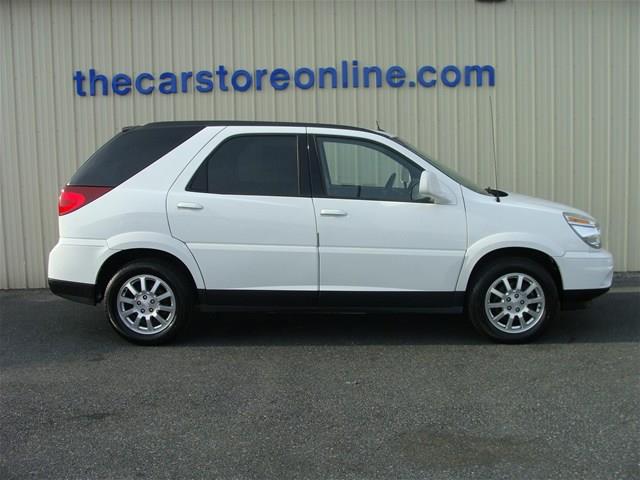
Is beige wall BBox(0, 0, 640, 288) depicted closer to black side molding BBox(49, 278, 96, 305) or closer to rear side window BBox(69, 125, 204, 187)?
rear side window BBox(69, 125, 204, 187)

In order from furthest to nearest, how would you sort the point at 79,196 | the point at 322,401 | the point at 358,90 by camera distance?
the point at 358,90
the point at 79,196
the point at 322,401

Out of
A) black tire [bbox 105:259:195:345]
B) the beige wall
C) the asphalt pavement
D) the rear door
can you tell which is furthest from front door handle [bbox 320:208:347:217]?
the beige wall

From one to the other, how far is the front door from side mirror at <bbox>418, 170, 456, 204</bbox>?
6cm

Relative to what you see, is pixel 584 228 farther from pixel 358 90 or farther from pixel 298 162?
pixel 358 90

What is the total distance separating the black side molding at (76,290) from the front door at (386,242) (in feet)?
6.22

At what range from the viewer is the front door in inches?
232

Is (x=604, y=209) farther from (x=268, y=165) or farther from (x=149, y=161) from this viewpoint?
(x=149, y=161)

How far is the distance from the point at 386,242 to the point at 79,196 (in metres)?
2.52

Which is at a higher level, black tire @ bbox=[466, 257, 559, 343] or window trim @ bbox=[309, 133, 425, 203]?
window trim @ bbox=[309, 133, 425, 203]

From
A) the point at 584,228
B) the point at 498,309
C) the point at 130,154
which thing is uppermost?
the point at 130,154

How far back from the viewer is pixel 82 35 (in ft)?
28.6

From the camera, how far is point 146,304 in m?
6.05

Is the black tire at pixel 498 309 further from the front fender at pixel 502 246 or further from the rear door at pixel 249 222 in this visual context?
the rear door at pixel 249 222

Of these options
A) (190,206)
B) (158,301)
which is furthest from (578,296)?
(158,301)
